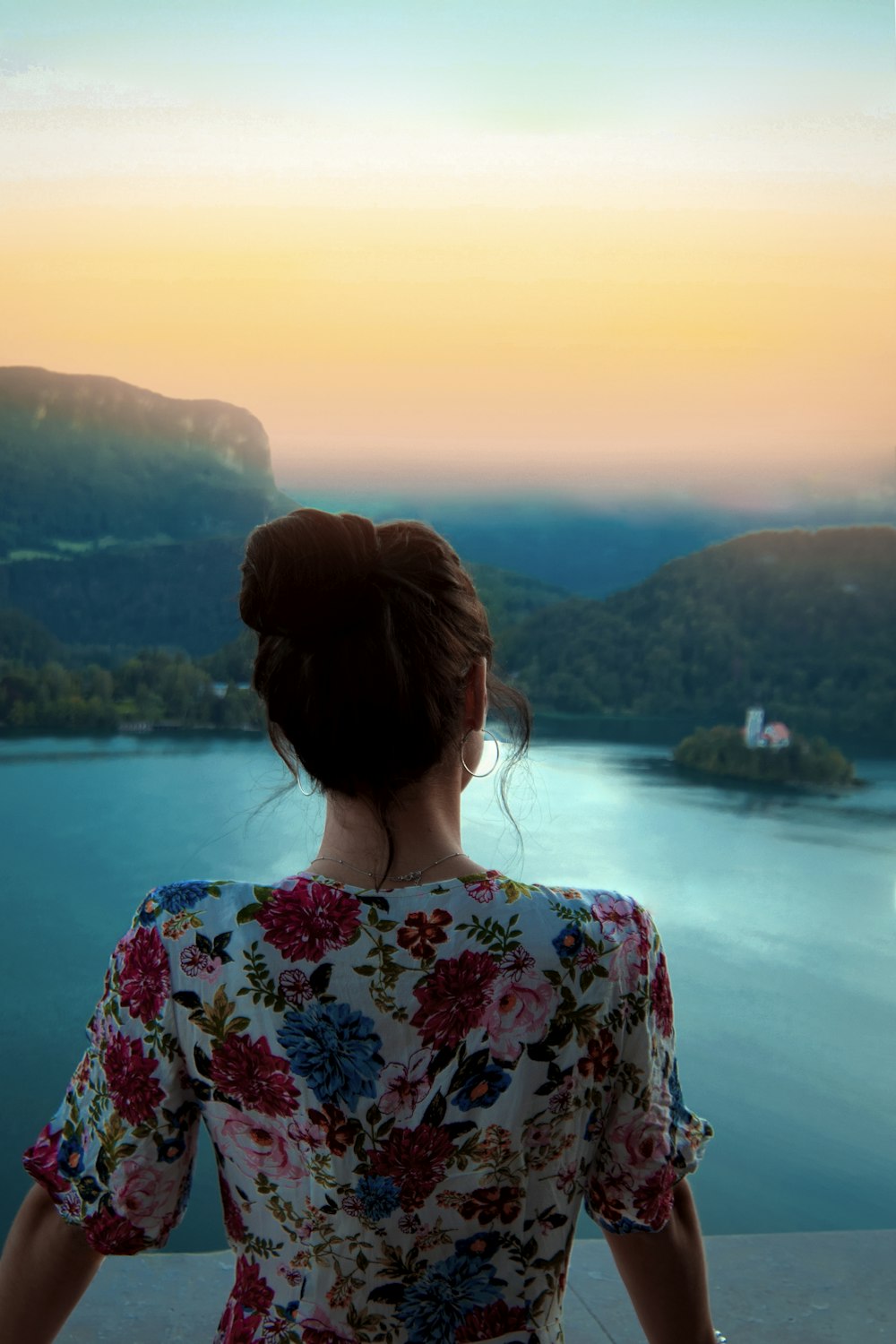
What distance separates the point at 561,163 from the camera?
223 cm

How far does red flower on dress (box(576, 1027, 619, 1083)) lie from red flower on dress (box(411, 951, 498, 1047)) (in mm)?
76

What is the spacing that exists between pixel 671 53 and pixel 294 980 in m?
2.00

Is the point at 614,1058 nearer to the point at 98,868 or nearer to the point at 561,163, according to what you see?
the point at 98,868

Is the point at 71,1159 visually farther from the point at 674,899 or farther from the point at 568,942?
the point at 674,899

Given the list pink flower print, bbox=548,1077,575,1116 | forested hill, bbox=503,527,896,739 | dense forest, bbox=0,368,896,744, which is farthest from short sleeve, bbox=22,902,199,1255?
forested hill, bbox=503,527,896,739

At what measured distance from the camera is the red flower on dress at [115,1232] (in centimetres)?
74

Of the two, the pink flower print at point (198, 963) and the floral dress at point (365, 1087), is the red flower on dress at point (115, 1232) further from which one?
the pink flower print at point (198, 963)

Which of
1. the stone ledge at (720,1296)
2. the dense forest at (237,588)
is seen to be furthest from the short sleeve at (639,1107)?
the dense forest at (237,588)

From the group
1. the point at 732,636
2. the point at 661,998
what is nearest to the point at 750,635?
the point at 732,636

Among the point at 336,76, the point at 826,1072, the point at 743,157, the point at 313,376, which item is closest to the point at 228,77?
the point at 336,76

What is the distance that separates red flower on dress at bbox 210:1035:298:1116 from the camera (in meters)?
0.71

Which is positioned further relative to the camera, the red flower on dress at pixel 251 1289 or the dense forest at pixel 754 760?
the dense forest at pixel 754 760

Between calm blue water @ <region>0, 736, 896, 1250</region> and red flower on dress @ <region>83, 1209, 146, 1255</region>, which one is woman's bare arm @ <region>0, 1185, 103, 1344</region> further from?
calm blue water @ <region>0, 736, 896, 1250</region>

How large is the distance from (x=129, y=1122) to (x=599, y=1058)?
0.92 feet
